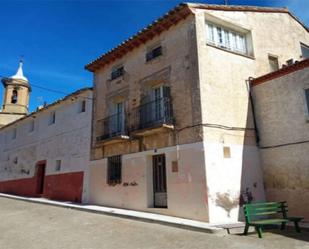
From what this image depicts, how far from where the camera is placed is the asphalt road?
643cm

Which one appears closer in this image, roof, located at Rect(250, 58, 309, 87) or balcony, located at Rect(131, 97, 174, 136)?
roof, located at Rect(250, 58, 309, 87)

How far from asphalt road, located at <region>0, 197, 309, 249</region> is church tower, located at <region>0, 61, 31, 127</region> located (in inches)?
751

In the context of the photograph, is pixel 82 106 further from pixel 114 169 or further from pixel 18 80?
pixel 18 80

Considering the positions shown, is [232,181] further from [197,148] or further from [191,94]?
[191,94]

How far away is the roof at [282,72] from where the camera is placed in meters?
9.58

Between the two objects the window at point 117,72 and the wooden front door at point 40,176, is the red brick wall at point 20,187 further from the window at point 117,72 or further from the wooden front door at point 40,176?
the window at point 117,72

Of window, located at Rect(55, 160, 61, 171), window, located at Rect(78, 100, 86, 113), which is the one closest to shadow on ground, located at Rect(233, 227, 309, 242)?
window, located at Rect(78, 100, 86, 113)

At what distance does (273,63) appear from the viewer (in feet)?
40.7

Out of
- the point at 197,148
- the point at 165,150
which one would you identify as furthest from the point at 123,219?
the point at 197,148

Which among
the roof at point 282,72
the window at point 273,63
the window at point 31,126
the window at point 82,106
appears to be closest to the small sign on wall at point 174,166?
the roof at point 282,72

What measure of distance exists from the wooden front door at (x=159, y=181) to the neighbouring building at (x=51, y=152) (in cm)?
459

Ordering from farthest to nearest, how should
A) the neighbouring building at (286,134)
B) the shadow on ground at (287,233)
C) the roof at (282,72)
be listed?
the roof at (282,72)
the neighbouring building at (286,134)
the shadow on ground at (287,233)

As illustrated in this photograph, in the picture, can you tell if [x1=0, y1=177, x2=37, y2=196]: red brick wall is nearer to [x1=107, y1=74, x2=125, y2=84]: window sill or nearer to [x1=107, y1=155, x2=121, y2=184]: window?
[x1=107, y1=155, x2=121, y2=184]: window

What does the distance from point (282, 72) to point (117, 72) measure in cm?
734
